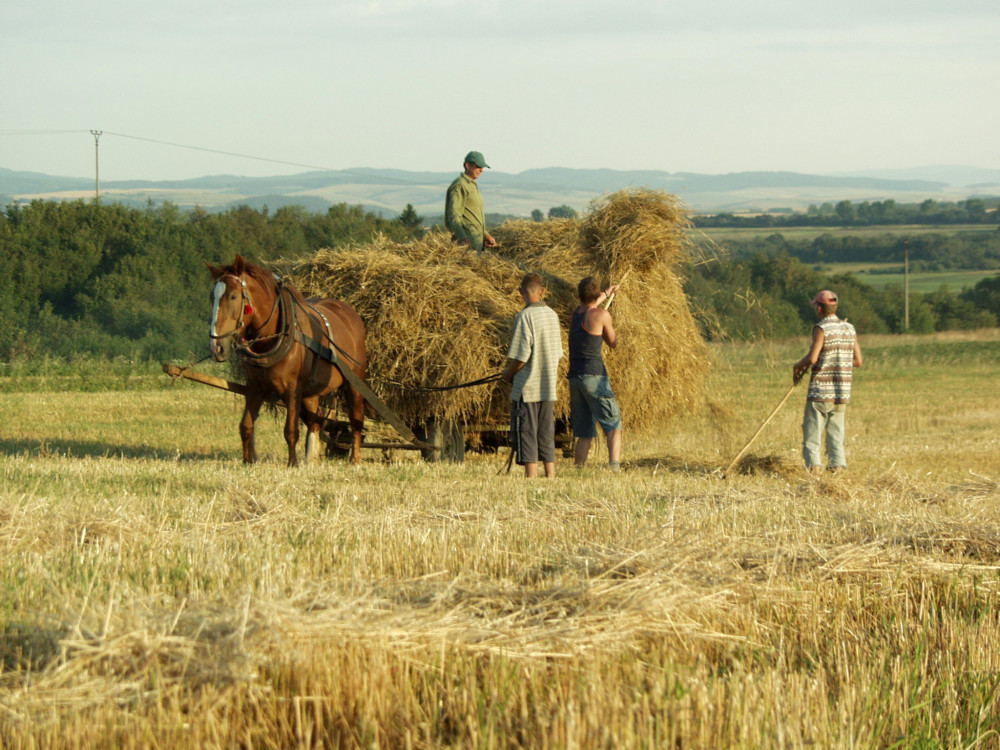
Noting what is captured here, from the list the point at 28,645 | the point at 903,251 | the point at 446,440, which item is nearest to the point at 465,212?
the point at 446,440

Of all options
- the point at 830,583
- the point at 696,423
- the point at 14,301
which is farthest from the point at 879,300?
the point at 830,583

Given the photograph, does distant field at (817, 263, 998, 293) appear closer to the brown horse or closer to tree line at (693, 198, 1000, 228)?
tree line at (693, 198, 1000, 228)

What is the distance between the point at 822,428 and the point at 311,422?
499 centimetres

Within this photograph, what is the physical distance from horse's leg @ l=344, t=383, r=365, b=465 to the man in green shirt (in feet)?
6.38

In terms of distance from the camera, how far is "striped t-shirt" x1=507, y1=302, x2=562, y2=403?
27.8 ft

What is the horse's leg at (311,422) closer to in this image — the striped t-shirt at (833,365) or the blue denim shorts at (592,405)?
the blue denim shorts at (592,405)

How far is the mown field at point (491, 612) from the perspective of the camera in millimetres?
3146

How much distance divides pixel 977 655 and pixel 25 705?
11.7 ft

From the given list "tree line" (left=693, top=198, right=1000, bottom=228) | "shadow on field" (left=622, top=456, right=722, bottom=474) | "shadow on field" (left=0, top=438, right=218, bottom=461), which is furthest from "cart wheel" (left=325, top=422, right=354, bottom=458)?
"tree line" (left=693, top=198, right=1000, bottom=228)

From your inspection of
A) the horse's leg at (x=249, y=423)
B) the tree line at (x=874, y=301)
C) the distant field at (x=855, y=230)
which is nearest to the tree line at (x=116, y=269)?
the tree line at (x=874, y=301)

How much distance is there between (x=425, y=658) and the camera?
3521mm

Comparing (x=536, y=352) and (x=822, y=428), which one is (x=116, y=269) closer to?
(x=536, y=352)

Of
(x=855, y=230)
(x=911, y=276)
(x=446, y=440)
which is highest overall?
(x=855, y=230)

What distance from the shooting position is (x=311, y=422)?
392 inches
